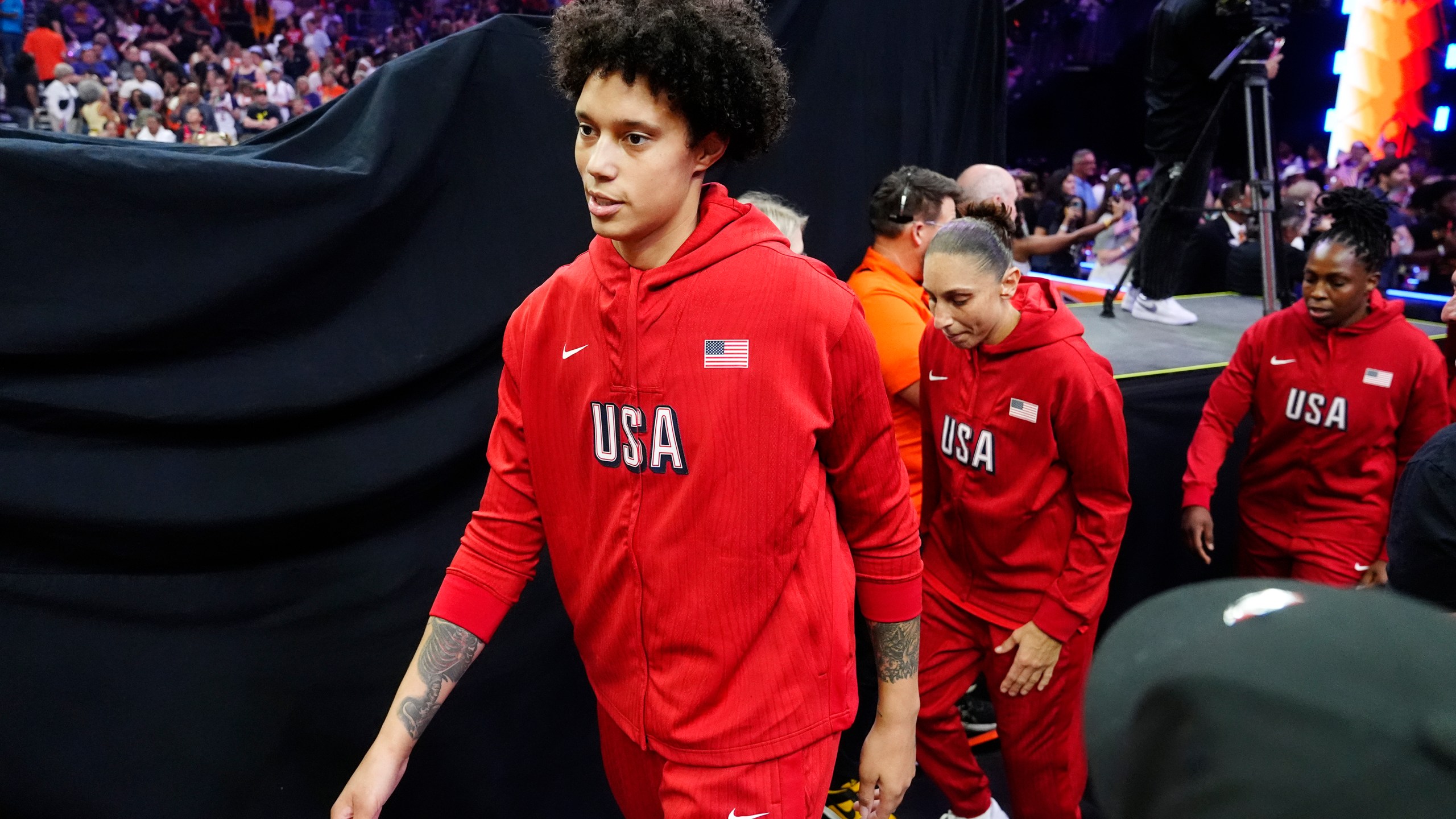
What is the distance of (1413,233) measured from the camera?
332 inches

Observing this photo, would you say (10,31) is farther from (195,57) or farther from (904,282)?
(904,282)

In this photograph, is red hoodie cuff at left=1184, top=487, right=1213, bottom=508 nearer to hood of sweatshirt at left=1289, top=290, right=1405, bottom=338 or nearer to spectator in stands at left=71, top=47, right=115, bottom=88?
hood of sweatshirt at left=1289, top=290, right=1405, bottom=338

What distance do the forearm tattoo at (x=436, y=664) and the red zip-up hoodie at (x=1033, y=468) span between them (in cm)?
159

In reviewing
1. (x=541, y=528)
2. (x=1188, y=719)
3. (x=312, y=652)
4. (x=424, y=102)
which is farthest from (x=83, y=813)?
(x=1188, y=719)

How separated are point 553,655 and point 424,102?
145 centimetres

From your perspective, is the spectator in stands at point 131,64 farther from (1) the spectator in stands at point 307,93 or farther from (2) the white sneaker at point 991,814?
(2) the white sneaker at point 991,814

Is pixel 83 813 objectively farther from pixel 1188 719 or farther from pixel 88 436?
pixel 1188 719

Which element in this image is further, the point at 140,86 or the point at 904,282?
the point at 140,86

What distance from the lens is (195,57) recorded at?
40.9ft

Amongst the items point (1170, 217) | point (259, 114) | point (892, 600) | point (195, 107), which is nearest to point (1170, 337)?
point (1170, 217)

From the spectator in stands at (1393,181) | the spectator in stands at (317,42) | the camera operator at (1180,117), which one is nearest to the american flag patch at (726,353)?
the camera operator at (1180,117)

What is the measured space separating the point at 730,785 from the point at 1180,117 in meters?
3.89

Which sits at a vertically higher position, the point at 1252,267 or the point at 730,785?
the point at 730,785

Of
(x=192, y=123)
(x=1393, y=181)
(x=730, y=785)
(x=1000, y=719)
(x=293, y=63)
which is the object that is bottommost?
(x=1000, y=719)
